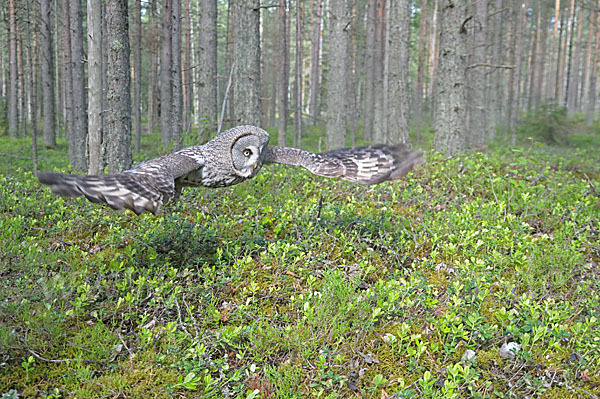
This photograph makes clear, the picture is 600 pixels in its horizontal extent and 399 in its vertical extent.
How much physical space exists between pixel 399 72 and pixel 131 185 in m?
12.9

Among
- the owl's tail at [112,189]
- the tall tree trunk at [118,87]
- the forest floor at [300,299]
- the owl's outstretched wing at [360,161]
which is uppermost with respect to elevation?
the tall tree trunk at [118,87]

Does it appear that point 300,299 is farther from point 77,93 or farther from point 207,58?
point 77,93

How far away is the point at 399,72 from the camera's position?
1529cm

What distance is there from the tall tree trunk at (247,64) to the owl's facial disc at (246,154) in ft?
17.9

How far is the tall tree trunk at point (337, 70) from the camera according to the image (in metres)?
14.1

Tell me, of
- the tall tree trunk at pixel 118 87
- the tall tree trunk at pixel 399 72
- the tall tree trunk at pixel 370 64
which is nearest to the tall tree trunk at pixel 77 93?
the tall tree trunk at pixel 118 87

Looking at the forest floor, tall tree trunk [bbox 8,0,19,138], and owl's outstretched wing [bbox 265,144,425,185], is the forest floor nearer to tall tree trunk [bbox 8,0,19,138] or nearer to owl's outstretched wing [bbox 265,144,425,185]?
owl's outstretched wing [bbox 265,144,425,185]

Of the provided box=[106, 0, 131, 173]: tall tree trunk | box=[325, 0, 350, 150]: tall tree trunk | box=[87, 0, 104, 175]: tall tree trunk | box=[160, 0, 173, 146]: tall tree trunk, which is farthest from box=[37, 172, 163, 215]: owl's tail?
box=[160, 0, 173, 146]: tall tree trunk

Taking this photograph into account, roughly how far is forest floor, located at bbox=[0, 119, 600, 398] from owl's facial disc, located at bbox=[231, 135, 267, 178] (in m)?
1.26

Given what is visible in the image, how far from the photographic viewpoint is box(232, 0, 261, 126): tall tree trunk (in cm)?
1050

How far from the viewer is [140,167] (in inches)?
191

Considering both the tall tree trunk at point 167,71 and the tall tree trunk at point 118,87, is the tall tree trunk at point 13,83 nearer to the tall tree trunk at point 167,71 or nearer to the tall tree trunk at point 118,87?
the tall tree trunk at point 167,71

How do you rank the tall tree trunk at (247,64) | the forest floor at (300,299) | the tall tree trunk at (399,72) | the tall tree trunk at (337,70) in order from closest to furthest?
1. the forest floor at (300,299)
2. the tall tree trunk at (247,64)
3. the tall tree trunk at (337,70)
4. the tall tree trunk at (399,72)

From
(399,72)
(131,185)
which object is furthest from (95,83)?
(399,72)
